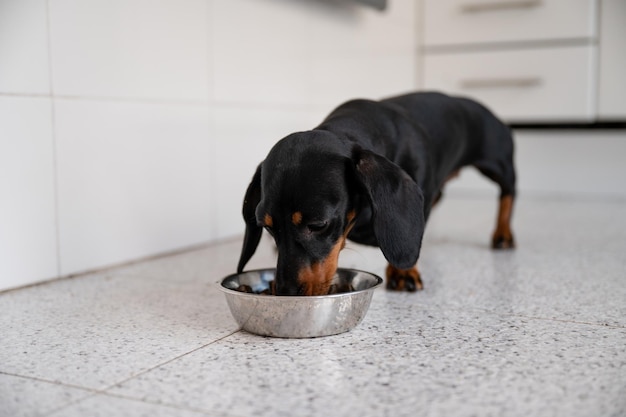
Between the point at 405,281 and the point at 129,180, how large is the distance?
0.82m

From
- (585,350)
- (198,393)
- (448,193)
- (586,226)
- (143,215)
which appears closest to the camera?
(198,393)

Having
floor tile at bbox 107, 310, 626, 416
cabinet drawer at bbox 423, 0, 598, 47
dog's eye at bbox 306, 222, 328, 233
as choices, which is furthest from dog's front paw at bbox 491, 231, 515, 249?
cabinet drawer at bbox 423, 0, 598, 47

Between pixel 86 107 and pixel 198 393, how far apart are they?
1039mm

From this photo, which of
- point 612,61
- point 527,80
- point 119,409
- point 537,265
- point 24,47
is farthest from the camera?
point 527,80

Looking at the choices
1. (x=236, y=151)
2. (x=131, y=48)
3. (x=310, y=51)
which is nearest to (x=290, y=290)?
(x=131, y=48)

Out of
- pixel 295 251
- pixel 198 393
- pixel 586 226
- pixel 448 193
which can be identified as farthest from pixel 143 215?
pixel 448 193

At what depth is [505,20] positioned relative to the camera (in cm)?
327

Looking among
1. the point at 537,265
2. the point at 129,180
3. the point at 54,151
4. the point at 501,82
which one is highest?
the point at 501,82

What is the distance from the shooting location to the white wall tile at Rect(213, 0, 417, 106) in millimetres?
2326

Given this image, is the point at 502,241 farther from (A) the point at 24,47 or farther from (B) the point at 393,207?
(A) the point at 24,47

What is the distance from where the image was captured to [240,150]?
239cm

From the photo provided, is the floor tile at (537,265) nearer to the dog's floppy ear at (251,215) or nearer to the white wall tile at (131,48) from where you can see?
the dog's floppy ear at (251,215)

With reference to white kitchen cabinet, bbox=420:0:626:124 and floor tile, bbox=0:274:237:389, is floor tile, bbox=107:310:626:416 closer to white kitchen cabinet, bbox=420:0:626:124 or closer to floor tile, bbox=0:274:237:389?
floor tile, bbox=0:274:237:389

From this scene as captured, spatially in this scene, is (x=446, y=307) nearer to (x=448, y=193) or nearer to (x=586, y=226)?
(x=586, y=226)
